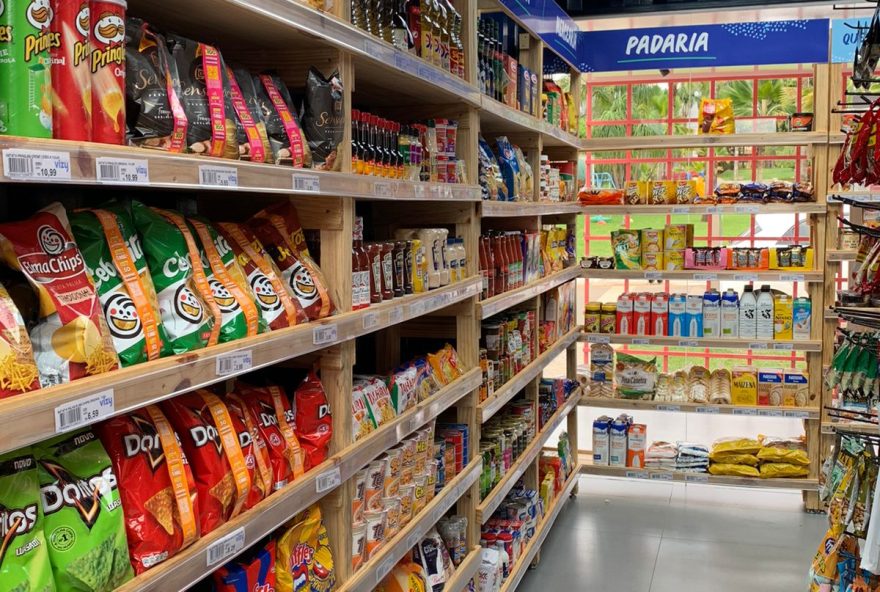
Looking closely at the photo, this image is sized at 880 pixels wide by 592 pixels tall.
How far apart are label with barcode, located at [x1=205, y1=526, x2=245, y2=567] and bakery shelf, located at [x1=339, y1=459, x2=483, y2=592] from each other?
0.61 metres

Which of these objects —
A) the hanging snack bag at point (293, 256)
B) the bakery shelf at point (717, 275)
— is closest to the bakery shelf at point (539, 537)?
the bakery shelf at point (717, 275)

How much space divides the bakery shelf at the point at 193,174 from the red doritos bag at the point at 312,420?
494mm

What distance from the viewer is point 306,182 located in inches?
76.7

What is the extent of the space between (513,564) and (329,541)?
213 centimetres

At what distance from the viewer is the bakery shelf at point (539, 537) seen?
412cm

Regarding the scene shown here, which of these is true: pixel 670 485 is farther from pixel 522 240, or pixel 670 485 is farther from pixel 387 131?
pixel 387 131

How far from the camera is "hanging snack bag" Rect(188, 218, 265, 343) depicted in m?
1.76

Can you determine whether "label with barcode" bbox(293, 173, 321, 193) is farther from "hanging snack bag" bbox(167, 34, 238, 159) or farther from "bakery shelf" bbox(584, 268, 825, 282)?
"bakery shelf" bbox(584, 268, 825, 282)

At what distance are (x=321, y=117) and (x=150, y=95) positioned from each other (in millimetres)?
613

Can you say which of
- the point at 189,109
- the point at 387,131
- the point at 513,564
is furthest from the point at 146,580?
the point at 513,564

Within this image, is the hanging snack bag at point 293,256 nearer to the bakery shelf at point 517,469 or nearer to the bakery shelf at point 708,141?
the bakery shelf at point 517,469

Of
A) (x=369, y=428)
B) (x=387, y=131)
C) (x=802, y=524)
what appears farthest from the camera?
(x=802, y=524)

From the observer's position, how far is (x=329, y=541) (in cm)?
226

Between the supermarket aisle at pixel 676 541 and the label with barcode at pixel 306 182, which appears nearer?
the label with barcode at pixel 306 182
